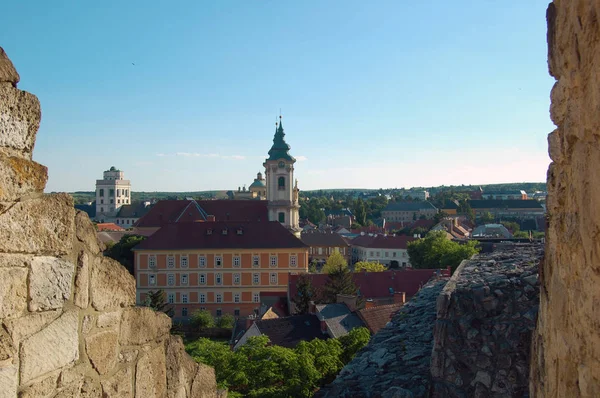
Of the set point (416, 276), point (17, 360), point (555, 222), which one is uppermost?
point (555, 222)

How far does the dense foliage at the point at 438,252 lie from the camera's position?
48.7 meters

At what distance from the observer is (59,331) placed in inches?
107

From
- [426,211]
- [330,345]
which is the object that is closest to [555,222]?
[330,345]

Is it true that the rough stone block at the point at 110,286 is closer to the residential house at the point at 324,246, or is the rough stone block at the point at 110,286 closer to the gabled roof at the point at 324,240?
the residential house at the point at 324,246

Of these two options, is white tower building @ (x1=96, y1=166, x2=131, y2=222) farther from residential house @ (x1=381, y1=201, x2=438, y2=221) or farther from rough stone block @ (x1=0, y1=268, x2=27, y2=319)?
rough stone block @ (x1=0, y1=268, x2=27, y2=319)

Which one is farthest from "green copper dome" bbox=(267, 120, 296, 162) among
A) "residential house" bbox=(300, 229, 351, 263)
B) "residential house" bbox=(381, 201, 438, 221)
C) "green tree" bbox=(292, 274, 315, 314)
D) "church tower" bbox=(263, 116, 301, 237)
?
"residential house" bbox=(381, 201, 438, 221)

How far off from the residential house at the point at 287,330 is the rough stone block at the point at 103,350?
19.6 m

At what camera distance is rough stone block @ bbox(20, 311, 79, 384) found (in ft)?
8.32

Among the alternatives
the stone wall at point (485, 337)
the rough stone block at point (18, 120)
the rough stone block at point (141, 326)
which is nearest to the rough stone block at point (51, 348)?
the rough stone block at point (141, 326)

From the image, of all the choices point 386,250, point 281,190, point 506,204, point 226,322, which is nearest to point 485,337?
point 226,322

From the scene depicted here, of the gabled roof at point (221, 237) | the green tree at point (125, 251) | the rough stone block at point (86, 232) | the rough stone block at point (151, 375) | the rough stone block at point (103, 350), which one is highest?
the rough stone block at point (86, 232)

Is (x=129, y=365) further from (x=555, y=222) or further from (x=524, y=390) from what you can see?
(x=524, y=390)

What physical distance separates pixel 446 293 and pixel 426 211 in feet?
416

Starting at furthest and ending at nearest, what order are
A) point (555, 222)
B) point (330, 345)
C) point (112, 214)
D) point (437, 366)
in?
point (112, 214) < point (330, 345) < point (437, 366) < point (555, 222)
